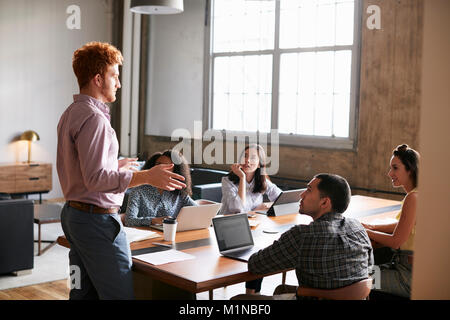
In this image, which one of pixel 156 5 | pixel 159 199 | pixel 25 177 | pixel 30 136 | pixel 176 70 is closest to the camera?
pixel 159 199

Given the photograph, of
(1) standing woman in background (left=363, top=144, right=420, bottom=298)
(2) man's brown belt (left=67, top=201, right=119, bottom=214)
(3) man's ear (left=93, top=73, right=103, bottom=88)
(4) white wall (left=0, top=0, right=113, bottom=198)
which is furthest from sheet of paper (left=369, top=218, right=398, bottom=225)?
(4) white wall (left=0, top=0, right=113, bottom=198)

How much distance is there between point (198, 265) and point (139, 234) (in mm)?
673

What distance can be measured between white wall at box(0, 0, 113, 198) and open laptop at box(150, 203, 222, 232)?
598cm

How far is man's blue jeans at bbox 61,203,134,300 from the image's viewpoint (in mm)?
2553

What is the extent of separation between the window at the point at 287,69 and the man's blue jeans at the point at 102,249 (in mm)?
4851

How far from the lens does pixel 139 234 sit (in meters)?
3.35

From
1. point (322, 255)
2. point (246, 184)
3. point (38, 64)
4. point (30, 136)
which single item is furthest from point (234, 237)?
point (38, 64)

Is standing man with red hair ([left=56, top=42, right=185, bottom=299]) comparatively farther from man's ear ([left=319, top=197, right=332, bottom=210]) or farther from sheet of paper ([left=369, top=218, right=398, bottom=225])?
sheet of paper ([left=369, top=218, right=398, bottom=225])

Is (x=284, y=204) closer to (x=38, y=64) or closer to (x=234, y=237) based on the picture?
(x=234, y=237)

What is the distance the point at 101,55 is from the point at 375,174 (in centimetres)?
476

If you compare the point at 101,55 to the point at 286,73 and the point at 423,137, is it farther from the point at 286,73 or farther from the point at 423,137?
the point at 286,73

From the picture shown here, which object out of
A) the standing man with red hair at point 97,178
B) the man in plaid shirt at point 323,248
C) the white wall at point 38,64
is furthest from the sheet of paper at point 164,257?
the white wall at point 38,64
